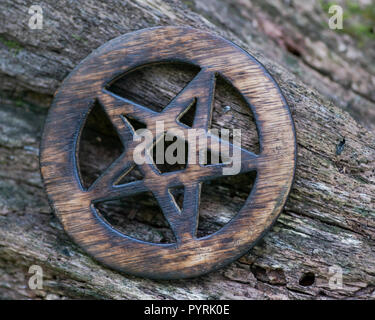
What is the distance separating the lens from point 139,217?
1966 millimetres

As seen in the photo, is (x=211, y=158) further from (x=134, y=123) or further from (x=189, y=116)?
(x=134, y=123)

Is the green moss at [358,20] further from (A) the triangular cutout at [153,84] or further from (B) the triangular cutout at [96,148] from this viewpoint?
(B) the triangular cutout at [96,148]

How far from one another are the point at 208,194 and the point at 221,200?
77 millimetres

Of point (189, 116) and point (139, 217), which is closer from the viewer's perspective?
point (189, 116)

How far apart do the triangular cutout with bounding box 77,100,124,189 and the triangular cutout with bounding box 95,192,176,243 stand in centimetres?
22

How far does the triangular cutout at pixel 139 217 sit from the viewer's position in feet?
6.21

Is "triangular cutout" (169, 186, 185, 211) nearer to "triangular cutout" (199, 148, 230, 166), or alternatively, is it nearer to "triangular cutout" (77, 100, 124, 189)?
"triangular cutout" (199, 148, 230, 166)

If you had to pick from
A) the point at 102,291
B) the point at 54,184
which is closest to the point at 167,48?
the point at 54,184

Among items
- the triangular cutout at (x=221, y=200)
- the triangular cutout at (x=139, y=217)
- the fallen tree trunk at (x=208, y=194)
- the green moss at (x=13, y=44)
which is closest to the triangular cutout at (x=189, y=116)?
the fallen tree trunk at (x=208, y=194)

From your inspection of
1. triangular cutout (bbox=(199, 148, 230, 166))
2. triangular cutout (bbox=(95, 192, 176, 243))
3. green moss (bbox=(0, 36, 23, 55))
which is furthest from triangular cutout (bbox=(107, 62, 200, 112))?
green moss (bbox=(0, 36, 23, 55))

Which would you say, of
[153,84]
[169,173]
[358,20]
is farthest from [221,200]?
[358,20]

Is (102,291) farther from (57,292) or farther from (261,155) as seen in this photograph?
(261,155)

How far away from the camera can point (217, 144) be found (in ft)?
Result: 5.49

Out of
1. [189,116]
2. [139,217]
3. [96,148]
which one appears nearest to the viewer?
[189,116]
